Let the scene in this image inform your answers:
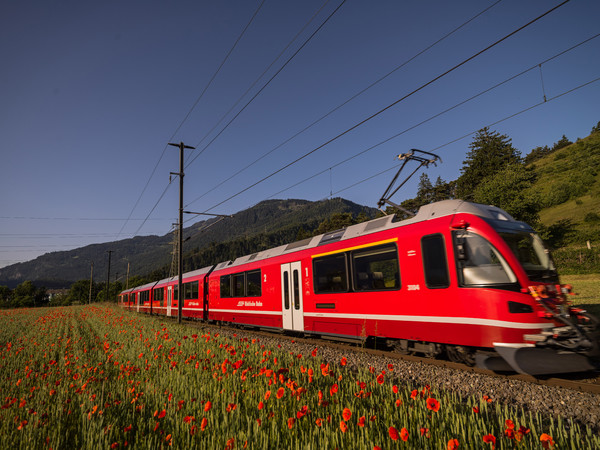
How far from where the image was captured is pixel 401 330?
7.16 m

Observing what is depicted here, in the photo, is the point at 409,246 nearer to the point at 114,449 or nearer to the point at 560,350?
the point at 560,350

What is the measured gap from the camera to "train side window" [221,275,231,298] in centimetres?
1526

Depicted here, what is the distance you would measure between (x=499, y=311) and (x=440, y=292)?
1.10 meters

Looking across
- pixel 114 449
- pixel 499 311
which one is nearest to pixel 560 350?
pixel 499 311

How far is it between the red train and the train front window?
0.6 inches

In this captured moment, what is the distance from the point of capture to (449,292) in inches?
245

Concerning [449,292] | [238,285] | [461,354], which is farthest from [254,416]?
[238,285]

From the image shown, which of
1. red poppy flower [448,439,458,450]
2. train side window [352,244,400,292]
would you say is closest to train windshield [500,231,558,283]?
train side window [352,244,400,292]

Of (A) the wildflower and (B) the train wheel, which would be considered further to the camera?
(B) the train wheel

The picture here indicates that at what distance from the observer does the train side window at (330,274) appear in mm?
8852

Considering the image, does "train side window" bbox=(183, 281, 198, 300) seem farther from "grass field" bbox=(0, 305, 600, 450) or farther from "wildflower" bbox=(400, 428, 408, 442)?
"wildflower" bbox=(400, 428, 408, 442)

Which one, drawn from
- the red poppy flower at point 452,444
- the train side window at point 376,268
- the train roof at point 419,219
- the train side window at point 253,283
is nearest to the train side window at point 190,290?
the train side window at point 253,283

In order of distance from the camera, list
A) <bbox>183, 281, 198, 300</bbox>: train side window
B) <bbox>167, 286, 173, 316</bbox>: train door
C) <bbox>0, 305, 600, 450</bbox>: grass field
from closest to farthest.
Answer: <bbox>0, 305, 600, 450</bbox>: grass field < <bbox>183, 281, 198, 300</bbox>: train side window < <bbox>167, 286, 173, 316</bbox>: train door

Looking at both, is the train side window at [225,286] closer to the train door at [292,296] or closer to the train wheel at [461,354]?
the train door at [292,296]
